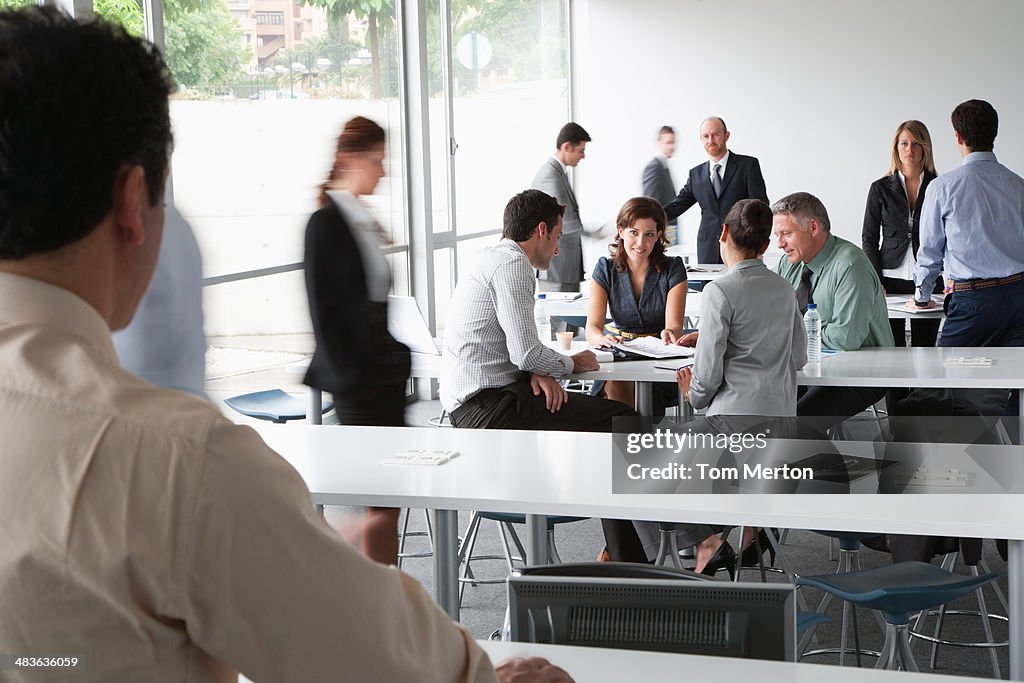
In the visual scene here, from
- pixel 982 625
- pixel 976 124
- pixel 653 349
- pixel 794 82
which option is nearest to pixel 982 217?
pixel 976 124

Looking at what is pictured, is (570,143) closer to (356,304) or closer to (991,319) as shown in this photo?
(991,319)

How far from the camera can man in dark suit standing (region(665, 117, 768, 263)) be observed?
27.2ft

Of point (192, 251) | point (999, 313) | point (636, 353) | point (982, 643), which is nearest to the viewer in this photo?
point (192, 251)

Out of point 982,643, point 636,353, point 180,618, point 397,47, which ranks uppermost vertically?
point 397,47

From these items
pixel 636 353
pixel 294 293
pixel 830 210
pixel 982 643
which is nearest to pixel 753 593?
pixel 982 643

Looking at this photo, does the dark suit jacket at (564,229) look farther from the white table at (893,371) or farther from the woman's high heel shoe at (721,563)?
the woman's high heel shoe at (721,563)

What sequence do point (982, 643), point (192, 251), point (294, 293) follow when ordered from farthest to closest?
point (294, 293)
point (982, 643)
point (192, 251)

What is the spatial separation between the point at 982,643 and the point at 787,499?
4.82ft

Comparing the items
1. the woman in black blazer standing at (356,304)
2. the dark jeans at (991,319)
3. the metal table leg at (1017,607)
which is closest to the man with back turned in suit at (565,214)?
the dark jeans at (991,319)

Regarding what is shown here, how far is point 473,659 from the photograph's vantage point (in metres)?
1.11

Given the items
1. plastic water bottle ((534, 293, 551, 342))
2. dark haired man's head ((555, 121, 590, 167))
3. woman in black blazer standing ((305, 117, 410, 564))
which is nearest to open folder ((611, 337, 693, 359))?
plastic water bottle ((534, 293, 551, 342))

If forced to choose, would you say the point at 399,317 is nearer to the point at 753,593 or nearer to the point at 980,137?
the point at 980,137

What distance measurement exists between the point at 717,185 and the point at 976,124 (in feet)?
10.5

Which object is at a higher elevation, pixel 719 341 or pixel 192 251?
pixel 192 251
